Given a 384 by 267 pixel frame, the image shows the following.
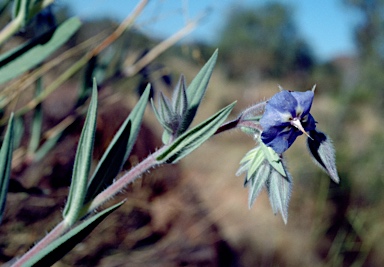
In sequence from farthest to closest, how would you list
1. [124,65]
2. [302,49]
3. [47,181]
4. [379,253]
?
[302,49], [379,253], [47,181], [124,65]

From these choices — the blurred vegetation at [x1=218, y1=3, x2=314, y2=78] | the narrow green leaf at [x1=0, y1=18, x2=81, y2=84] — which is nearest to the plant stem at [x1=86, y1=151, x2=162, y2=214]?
the narrow green leaf at [x1=0, y1=18, x2=81, y2=84]

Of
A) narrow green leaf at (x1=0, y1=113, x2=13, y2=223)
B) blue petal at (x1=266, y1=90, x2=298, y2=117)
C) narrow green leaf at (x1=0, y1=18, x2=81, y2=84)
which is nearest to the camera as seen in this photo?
blue petal at (x1=266, y1=90, x2=298, y2=117)

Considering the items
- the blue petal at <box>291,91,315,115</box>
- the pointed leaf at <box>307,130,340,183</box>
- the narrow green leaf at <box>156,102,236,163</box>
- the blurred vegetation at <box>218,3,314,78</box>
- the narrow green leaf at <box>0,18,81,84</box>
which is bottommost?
the blurred vegetation at <box>218,3,314,78</box>

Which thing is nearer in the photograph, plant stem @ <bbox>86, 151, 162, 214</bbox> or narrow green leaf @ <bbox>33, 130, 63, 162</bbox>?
plant stem @ <bbox>86, 151, 162, 214</bbox>

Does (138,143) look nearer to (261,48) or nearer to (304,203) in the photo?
(304,203)

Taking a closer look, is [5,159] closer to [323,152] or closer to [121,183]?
[121,183]

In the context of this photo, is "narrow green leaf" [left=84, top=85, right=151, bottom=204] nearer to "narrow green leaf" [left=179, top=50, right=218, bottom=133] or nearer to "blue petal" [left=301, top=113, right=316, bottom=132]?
"narrow green leaf" [left=179, top=50, right=218, bottom=133]

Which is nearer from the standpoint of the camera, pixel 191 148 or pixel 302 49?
pixel 191 148

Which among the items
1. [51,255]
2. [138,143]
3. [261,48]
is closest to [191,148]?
[51,255]
